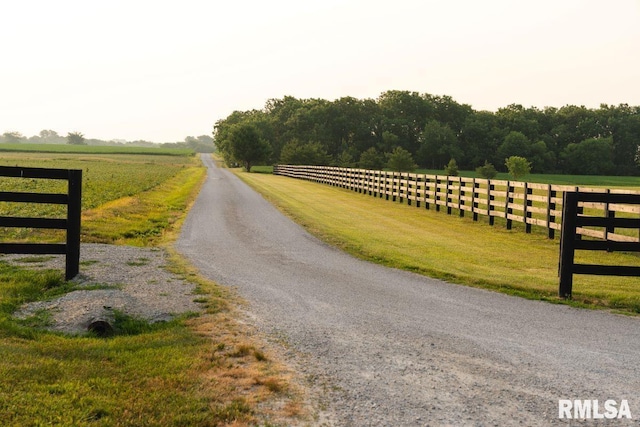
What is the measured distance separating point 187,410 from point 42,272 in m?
5.99

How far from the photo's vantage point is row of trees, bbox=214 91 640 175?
10106cm

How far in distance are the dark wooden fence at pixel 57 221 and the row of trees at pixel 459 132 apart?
85.7 meters

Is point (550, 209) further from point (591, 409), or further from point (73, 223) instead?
point (73, 223)

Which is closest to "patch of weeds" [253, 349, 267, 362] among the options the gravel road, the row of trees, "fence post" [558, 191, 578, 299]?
the gravel road

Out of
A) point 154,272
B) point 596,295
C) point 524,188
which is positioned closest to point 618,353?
point 596,295

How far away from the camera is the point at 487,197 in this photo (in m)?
22.9

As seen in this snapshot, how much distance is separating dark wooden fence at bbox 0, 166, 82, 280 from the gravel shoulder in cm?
42

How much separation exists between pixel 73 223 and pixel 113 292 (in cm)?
193

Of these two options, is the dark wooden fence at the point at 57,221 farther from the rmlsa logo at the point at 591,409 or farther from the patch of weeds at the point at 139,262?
the rmlsa logo at the point at 591,409

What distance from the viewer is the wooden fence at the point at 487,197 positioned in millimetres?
15438

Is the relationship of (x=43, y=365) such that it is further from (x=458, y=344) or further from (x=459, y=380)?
(x=458, y=344)

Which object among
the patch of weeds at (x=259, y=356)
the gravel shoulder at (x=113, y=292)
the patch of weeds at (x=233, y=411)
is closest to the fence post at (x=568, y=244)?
the patch of weeds at (x=259, y=356)

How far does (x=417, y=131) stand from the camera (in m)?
118

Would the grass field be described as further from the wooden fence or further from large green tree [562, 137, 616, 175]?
large green tree [562, 137, 616, 175]
